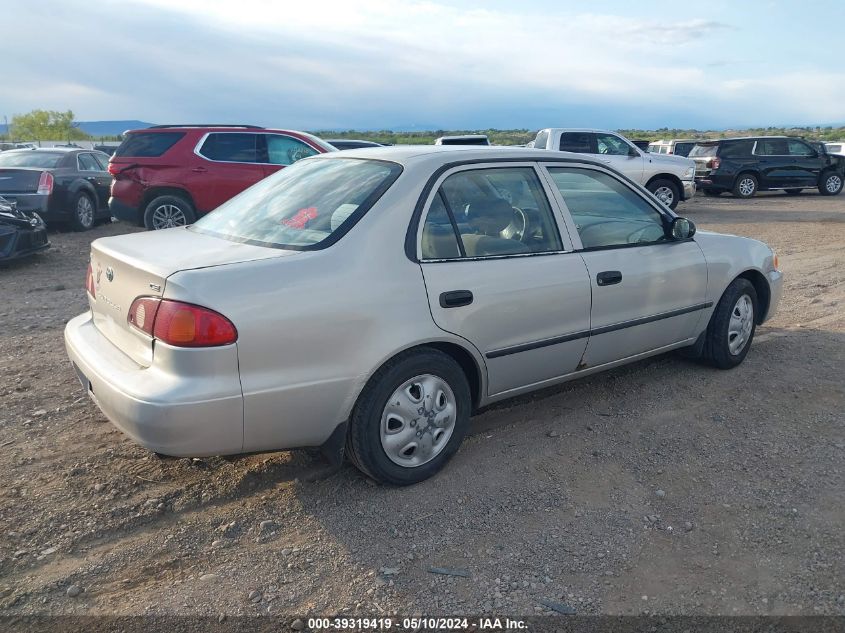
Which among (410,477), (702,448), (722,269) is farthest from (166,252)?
(722,269)

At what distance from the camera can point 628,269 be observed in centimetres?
435

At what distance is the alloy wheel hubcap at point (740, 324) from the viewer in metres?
5.14

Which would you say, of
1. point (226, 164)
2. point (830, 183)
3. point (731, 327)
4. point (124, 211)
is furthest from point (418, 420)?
point (830, 183)

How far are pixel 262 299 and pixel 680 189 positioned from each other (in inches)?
603

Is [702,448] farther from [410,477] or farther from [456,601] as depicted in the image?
[456,601]

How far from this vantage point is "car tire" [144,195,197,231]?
1084 centimetres

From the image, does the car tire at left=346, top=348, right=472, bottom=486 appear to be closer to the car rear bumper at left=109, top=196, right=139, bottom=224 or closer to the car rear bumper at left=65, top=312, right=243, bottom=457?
the car rear bumper at left=65, top=312, right=243, bottom=457

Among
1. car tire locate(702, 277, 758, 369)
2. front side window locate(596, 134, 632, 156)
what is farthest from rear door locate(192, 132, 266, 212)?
front side window locate(596, 134, 632, 156)

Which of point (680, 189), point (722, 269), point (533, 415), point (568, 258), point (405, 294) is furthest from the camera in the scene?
point (680, 189)

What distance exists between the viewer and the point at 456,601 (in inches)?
109

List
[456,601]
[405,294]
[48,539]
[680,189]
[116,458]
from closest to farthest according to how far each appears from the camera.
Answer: [456,601], [48,539], [405,294], [116,458], [680,189]

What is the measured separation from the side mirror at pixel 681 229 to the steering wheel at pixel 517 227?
1.20 meters

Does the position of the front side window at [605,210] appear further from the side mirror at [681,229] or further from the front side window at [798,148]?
the front side window at [798,148]

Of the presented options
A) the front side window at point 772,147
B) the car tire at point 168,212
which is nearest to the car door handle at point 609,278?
the car tire at point 168,212
